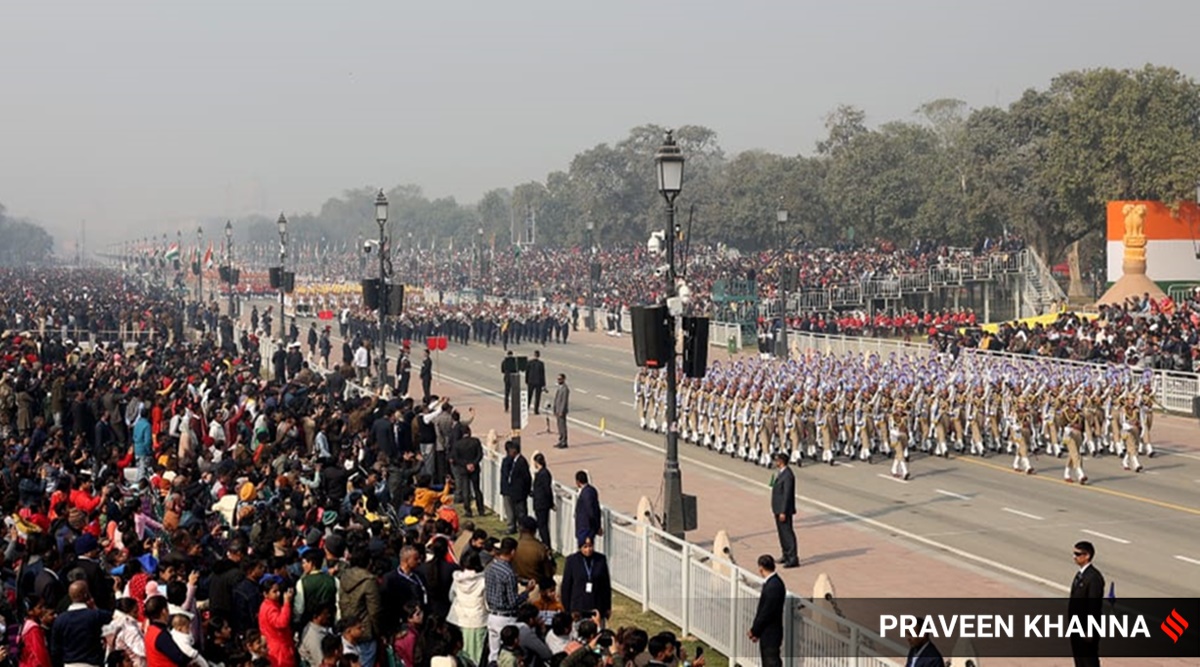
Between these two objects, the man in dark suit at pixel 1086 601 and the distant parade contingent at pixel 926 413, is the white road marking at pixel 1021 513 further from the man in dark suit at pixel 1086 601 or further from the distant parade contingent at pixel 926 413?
the man in dark suit at pixel 1086 601

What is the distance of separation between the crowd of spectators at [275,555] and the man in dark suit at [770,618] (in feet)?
4.98

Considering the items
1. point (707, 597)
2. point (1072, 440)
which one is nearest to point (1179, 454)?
point (1072, 440)

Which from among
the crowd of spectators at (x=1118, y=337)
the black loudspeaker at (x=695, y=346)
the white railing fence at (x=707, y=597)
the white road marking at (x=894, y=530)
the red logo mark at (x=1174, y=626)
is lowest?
the white road marking at (x=894, y=530)

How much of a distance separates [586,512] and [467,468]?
232 inches

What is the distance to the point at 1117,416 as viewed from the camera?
103ft

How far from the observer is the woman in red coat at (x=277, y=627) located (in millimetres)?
12266

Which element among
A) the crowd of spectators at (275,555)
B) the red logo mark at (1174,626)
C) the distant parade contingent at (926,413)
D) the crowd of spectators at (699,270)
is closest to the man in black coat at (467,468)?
the crowd of spectators at (275,555)

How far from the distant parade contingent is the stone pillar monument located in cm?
2584

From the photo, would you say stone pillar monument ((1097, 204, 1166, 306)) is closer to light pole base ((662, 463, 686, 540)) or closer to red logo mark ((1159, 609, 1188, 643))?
light pole base ((662, 463, 686, 540))

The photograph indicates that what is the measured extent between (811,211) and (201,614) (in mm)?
99981

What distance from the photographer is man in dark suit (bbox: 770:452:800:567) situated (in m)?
20.4

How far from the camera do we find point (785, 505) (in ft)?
66.8

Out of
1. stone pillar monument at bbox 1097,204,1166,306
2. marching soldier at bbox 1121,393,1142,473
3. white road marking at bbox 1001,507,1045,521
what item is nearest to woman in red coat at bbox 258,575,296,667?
white road marking at bbox 1001,507,1045,521

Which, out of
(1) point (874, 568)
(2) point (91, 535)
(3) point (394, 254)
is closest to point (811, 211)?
(3) point (394, 254)
